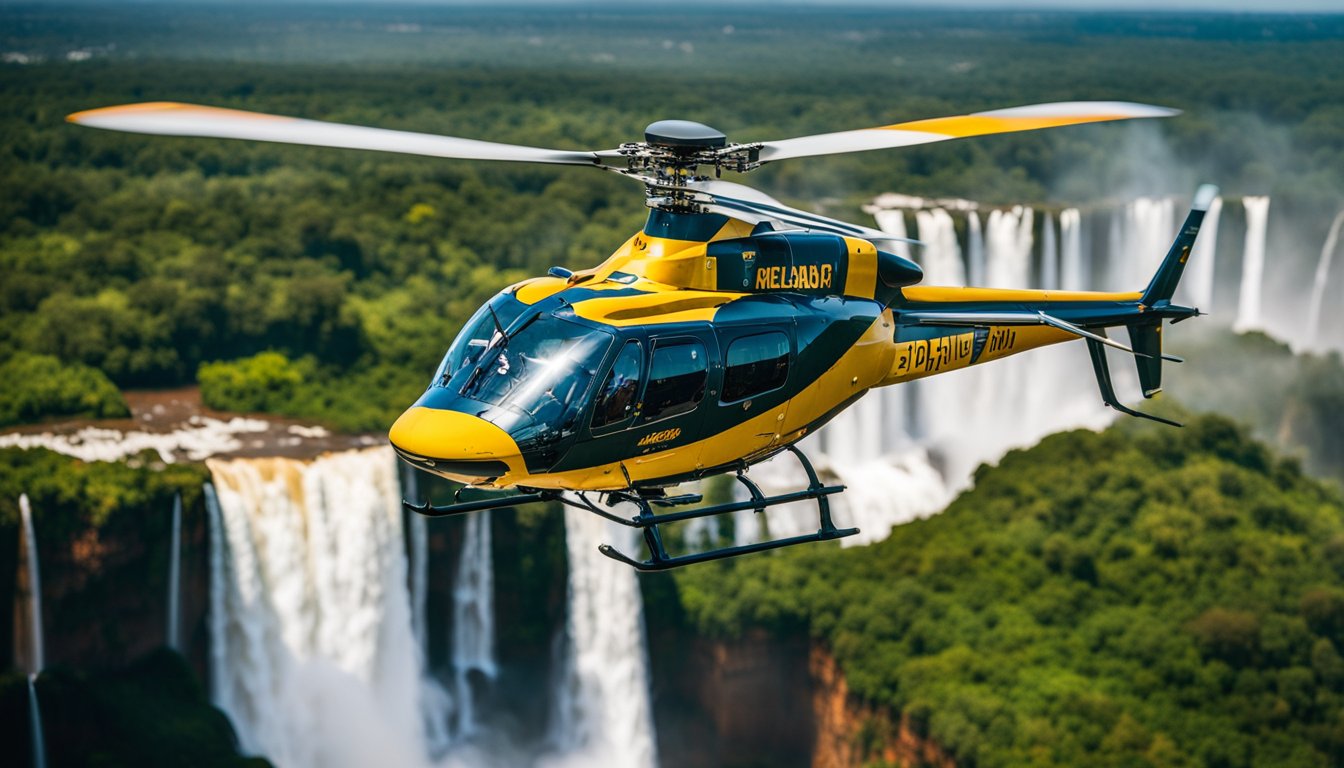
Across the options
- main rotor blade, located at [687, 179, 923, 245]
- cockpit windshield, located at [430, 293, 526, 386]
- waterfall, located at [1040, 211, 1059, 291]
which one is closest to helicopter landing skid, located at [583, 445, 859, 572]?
cockpit windshield, located at [430, 293, 526, 386]

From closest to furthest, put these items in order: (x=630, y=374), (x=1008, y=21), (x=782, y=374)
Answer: (x=630, y=374) < (x=782, y=374) < (x=1008, y=21)

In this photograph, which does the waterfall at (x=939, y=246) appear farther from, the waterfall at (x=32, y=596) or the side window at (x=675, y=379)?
the side window at (x=675, y=379)

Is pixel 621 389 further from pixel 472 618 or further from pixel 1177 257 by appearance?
pixel 472 618

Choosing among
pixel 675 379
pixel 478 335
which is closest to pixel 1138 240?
pixel 675 379

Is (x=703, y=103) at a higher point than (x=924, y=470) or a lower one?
higher

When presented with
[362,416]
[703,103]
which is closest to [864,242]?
[362,416]

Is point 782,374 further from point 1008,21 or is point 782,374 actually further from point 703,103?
point 1008,21

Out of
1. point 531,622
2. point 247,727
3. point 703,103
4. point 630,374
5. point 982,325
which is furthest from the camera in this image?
point 703,103

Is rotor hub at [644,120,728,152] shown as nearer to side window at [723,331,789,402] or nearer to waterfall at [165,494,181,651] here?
side window at [723,331,789,402]
